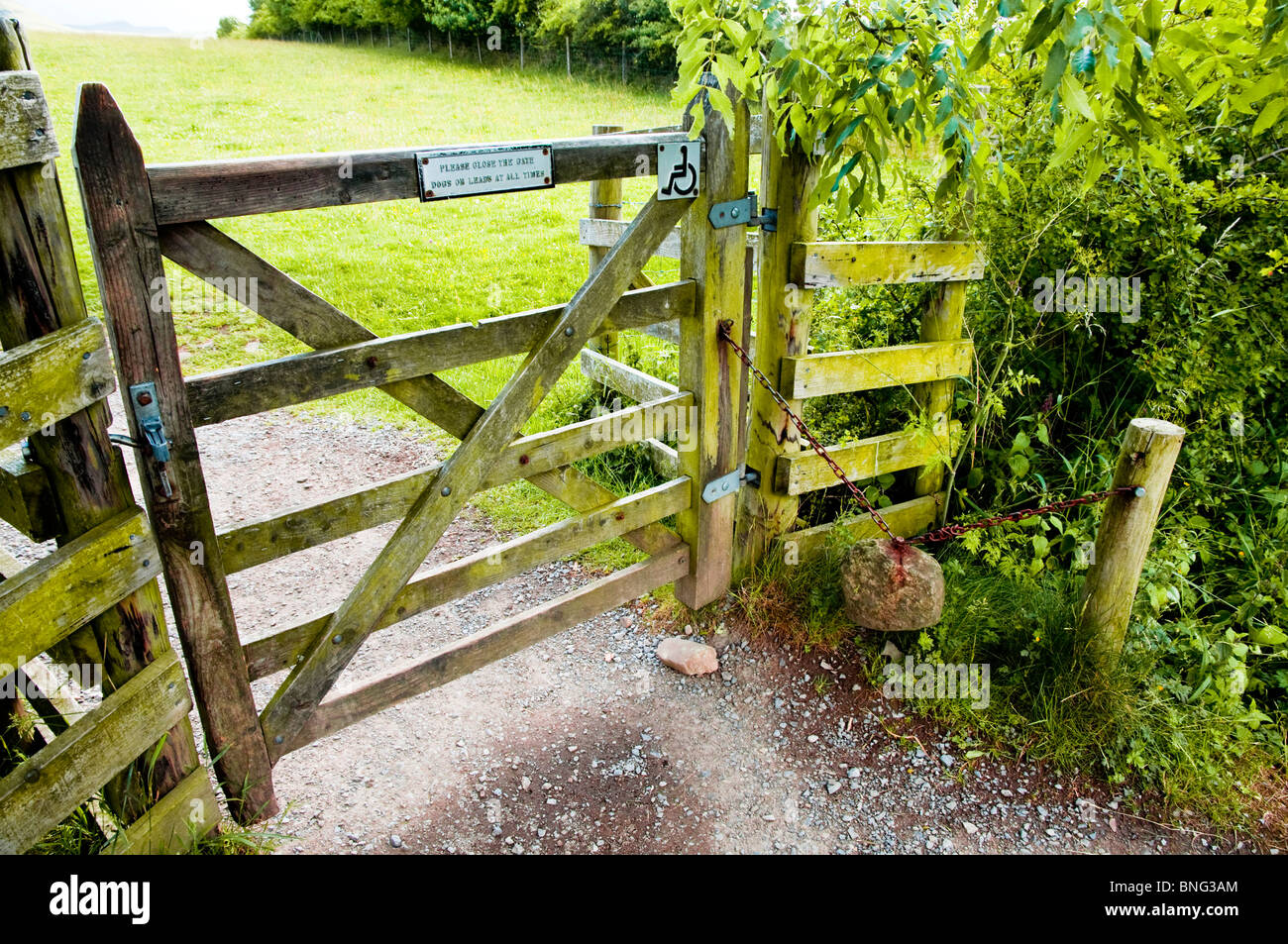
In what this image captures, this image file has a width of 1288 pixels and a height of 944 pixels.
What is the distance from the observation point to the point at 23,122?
208 cm

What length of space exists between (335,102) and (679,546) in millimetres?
20968

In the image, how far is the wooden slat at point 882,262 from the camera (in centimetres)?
390

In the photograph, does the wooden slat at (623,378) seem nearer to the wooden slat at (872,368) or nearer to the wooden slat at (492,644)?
the wooden slat at (872,368)

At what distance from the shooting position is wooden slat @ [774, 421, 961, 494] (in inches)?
169

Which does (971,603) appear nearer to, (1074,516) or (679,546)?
(1074,516)

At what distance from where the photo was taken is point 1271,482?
442cm

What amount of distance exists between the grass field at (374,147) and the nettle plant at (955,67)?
3.10 metres

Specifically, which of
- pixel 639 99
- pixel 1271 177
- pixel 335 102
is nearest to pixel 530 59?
pixel 639 99

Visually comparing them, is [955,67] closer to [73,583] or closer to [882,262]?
[882,262]

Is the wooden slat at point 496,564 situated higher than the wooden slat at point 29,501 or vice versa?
the wooden slat at point 29,501

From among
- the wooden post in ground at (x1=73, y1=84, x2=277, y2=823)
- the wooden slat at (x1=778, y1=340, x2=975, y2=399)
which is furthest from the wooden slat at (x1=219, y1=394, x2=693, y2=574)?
the wooden slat at (x1=778, y1=340, x2=975, y2=399)

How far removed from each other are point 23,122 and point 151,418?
835 millimetres

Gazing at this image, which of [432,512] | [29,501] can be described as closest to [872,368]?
[432,512]

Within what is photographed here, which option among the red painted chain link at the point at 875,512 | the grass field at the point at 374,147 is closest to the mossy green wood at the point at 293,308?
the red painted chain link at the point at 875,512
